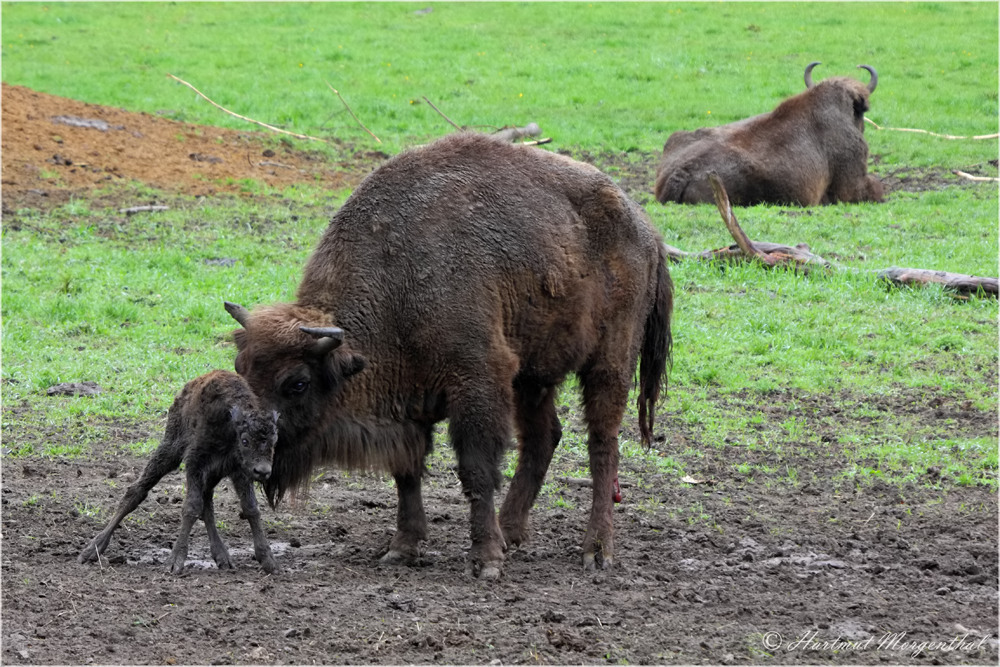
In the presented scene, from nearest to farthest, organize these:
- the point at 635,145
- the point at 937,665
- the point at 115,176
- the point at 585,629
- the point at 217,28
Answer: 1. the point at 937,665
2. the point at 585,629
3. the point at 115,176
4. the point at 635,145
5. the point at 217,28

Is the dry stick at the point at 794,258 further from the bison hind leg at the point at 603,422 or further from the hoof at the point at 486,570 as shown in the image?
the hoof at the point at 486,570

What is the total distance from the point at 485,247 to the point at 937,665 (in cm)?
296

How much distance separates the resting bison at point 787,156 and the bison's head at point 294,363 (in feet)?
35.1

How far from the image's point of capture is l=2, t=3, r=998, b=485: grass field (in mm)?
9031

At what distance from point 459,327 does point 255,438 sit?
1.17m

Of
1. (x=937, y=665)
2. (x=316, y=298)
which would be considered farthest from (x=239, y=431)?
(x=937, y=665)

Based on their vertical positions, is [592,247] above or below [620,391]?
above

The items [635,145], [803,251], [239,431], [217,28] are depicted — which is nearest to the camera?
[239,431]

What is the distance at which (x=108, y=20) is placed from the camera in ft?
90.5

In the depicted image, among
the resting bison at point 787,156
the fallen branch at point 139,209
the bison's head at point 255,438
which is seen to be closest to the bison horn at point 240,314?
the bison's head at point 255,438

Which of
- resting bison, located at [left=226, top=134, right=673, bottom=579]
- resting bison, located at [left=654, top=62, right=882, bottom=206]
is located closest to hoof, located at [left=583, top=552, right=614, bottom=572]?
resting bison, located at [left=226, top=134, right=673, bottom=579]

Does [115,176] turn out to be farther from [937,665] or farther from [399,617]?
[937,665]

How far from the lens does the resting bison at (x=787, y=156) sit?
15.9 m

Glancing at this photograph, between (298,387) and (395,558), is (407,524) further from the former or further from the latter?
(298,387)
